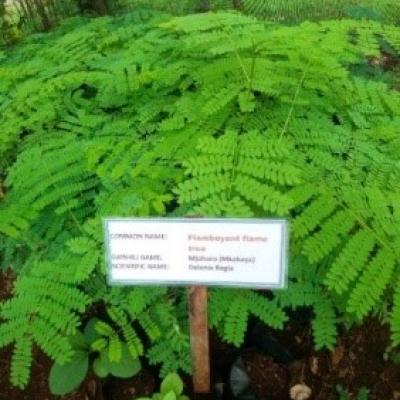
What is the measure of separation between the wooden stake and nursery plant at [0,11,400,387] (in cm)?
7

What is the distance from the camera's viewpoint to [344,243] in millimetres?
2100

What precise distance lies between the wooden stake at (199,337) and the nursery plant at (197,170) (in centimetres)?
7

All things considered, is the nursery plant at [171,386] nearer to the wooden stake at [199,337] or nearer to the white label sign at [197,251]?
the wooden stake at [199,337]

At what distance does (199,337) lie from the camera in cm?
221

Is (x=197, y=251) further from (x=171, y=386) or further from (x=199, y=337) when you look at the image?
(x=171, y=386)

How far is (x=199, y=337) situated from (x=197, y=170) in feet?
2.31

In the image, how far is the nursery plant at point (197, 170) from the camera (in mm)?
2057

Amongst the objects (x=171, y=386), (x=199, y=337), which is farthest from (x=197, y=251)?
(x=171, y=386)

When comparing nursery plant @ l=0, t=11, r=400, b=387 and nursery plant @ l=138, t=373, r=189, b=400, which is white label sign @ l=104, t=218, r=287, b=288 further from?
nursery plant @ l=138, t=373, r=189, b=400

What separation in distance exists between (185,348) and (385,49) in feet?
13.2

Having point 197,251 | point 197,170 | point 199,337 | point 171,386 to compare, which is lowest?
point 171,386

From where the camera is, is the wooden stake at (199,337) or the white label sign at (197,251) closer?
the white label sign at (197,251)

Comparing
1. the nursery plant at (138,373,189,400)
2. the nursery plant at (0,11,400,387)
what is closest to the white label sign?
the nursery plant at (0,11,400,387)

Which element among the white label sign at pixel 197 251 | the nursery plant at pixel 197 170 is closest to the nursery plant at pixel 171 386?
the nursery plant at pixel 197 170
